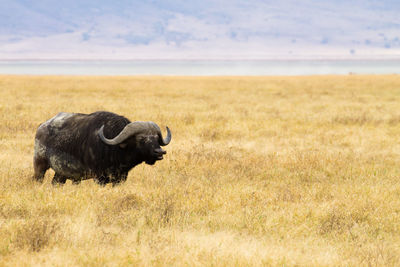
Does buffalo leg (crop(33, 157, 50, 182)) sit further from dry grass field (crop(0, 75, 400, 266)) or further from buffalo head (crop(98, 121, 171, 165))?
buffalo head (crop(98, 121, 171, 165))

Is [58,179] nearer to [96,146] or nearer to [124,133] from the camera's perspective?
[96,146]

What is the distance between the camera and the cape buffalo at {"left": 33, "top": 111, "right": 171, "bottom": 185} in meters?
7.77

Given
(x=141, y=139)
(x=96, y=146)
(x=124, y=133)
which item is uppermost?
(x=124, y=133)

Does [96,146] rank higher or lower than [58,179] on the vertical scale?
higher

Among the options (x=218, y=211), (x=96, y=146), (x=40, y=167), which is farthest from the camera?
→ (x=40, y=167)

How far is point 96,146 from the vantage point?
799cm

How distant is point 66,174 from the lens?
27.6ft

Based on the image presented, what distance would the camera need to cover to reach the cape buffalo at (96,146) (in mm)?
7773

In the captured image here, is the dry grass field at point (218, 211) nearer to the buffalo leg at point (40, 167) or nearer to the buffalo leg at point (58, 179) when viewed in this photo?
the buffalo leg at point (40, 167)

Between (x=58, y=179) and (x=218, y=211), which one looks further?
(x=58, y=179)

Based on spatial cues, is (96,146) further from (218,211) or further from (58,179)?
(218,211)

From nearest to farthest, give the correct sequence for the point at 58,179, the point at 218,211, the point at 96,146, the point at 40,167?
the point at 218,211 < the point at 96,146 < the point at 40,167 < the point at 58,179

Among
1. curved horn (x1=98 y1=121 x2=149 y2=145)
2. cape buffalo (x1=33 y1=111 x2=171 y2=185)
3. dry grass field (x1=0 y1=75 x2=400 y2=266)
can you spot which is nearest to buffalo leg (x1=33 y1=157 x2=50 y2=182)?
cape buffalo (x1=33 y1=111 x2=171 y2=185)

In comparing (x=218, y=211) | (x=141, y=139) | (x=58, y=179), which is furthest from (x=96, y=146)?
(x=218, y=211)
